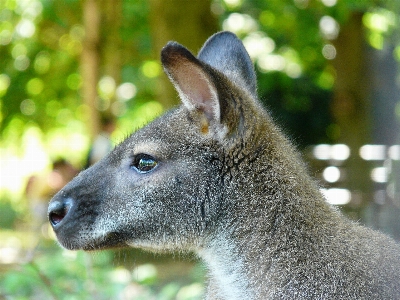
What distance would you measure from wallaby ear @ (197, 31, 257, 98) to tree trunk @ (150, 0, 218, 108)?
5.74 metres

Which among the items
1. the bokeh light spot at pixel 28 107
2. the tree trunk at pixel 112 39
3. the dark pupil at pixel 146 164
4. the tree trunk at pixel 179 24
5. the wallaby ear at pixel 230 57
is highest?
the wallaby ear at pixel 230 57

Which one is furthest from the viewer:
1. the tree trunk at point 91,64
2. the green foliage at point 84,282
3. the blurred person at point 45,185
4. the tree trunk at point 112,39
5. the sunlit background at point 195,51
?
the tree trunk at point 112,39

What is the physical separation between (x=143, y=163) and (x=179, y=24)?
22.6ft

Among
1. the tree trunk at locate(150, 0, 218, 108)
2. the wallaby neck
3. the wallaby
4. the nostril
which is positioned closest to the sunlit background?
the tree trunk at locate(150, 0, 218, 108)

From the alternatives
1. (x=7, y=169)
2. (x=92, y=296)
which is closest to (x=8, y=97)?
(x=92, y=296)

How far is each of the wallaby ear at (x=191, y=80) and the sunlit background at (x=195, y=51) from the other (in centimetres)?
316

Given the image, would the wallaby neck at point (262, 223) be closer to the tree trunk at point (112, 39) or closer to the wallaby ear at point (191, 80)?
the wallaby ear at point (191, 80)

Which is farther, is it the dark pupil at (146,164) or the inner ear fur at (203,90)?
the dark pupil at (146,164)

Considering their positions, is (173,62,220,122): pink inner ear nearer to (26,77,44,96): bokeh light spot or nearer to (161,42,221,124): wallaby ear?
(161,42,221,124): wallaby ear

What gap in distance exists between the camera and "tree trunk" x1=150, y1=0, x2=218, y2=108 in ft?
32.9

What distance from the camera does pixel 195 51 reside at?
974 cm

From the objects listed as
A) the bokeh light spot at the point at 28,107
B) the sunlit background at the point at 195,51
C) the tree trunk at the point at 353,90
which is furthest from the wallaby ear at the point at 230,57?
the bokeh light spot at the point at 28,107

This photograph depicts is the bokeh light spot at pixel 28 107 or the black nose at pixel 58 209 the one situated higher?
the black nose at pixel 58 209

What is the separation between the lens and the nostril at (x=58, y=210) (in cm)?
362
